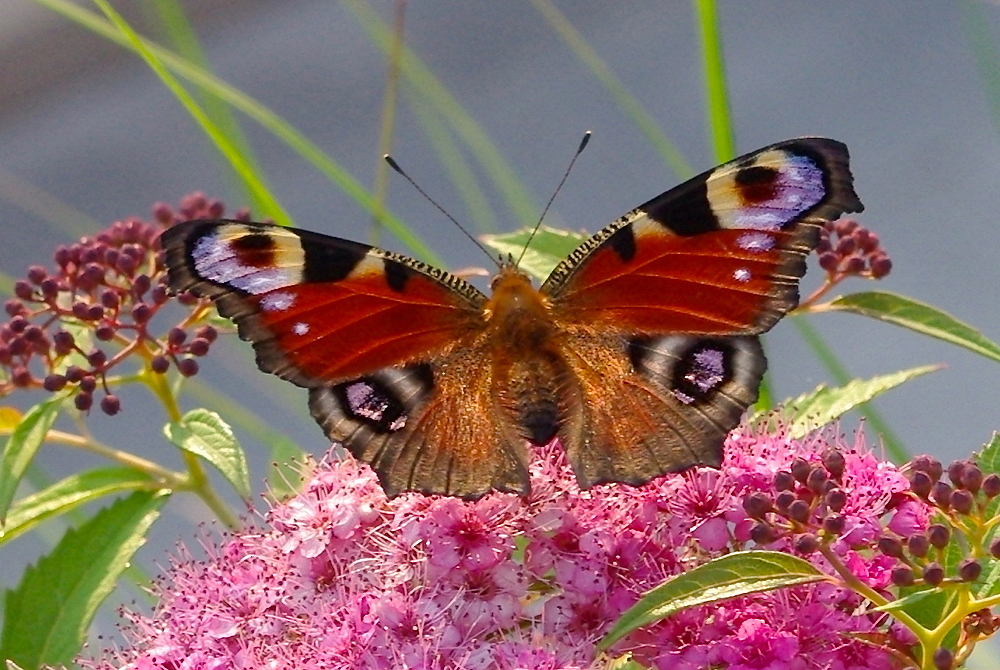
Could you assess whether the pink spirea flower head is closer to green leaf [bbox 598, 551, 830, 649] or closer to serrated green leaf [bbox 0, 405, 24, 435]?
green leaf [bbox 598, 551, 830, 649]

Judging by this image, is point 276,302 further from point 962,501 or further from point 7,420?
point 962,501

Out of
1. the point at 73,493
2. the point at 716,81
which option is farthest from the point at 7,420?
the point at 716,81

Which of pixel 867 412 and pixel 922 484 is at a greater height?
pixel 922 484

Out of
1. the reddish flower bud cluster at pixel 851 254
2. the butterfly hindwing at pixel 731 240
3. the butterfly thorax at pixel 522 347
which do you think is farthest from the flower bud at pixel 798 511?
the reddish flower bud cluster at pixel 851 254

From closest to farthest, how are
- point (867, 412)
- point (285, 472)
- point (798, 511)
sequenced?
point (798, 511), point (285, 472), point (867, 412)

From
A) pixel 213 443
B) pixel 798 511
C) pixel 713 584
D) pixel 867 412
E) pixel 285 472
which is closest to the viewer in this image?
pixel 713 584

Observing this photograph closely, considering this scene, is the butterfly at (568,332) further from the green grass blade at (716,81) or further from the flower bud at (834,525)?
the green grass blade at (716,81)

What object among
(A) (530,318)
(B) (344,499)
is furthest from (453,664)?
(A) (530,318)

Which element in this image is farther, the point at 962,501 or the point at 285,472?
the point at 285,472
